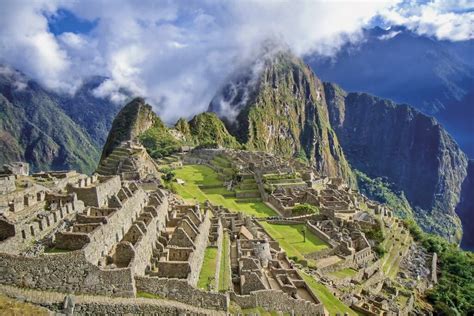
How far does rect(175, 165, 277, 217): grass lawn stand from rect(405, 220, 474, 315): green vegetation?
21999mm

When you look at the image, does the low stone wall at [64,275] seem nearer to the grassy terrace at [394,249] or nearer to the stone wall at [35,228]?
the stone wall at [35,228]

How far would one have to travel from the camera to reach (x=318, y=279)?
37.8m

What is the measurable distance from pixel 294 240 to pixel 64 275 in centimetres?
3109

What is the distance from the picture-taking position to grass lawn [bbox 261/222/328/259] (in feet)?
142

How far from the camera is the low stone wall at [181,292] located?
2181 centimetres

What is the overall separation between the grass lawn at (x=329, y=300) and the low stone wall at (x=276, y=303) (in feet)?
9.66

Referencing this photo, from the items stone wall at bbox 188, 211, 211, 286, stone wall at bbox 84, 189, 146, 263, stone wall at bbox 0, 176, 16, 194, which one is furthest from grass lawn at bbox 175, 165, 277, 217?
stone wall at bbox 0, 176, 16, 194

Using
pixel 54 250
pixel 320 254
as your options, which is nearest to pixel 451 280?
pixel 320 254

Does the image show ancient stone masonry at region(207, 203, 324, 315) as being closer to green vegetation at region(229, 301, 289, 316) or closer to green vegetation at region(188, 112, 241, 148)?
green vegetation at region(229, 301, 289, 316)

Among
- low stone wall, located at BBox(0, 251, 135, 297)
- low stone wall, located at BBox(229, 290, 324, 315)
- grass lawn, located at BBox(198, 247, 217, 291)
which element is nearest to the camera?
low stone wall, located at BBox(0, 251, 135, 297)

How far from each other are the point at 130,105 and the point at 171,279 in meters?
128

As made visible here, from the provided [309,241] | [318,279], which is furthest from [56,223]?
[309,241]

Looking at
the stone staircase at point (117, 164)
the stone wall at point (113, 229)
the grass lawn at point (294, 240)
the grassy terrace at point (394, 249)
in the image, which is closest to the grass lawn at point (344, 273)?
the grass lawn at point (294, 240)

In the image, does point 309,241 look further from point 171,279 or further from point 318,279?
point 171,279
